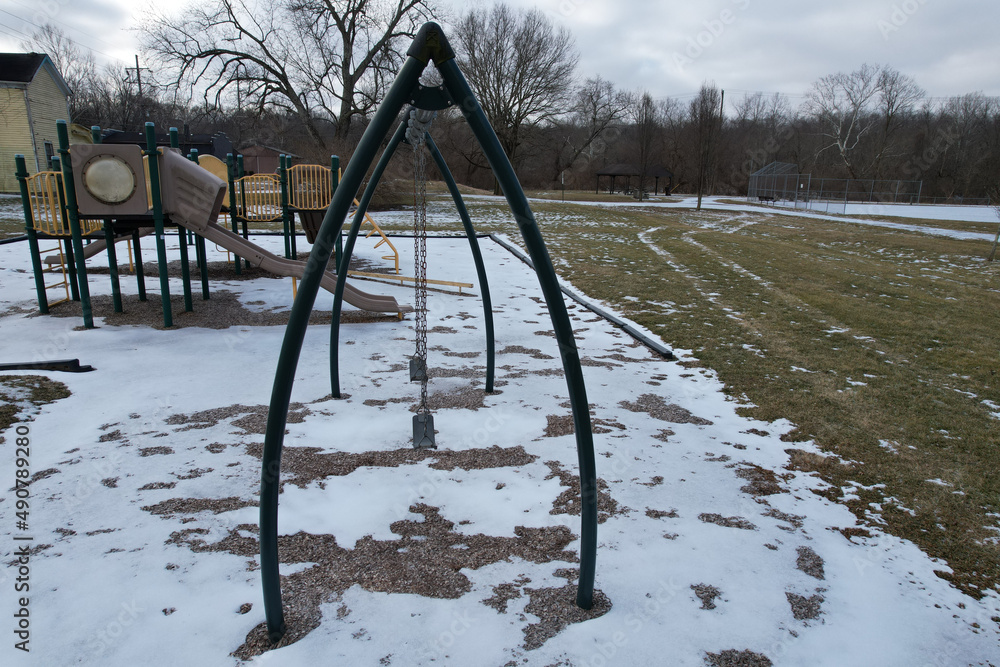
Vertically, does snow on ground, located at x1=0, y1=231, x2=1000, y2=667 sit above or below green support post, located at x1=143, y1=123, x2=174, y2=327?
below

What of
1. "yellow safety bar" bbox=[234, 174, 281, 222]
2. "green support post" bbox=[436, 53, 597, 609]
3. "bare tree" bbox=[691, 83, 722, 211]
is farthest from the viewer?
"bare tree" bbox=[691, 83, 722, 211]

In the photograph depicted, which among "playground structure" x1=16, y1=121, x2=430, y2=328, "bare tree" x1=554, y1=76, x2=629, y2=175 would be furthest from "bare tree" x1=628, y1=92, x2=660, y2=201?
"playground structure" x1=16, y1=121, x2=430, y2=328

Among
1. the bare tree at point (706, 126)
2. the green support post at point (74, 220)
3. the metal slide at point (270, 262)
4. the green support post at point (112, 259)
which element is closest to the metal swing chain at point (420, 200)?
the metal slide at point (270, 262)

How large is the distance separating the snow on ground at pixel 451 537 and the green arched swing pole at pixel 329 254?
17.3 inches

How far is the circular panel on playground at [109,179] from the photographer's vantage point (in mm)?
6051

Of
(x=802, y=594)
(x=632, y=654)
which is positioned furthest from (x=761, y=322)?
(x=632, y=654)

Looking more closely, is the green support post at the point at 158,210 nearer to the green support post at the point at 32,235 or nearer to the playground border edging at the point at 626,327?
the green support post at the point at 32,235

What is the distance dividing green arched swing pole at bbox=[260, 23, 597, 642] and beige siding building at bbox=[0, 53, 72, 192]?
29.9 m

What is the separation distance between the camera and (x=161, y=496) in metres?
3.04

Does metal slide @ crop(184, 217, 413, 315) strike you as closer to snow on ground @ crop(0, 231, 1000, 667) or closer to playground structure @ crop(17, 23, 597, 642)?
playground structure @ crop(17, 23, 597, 642)

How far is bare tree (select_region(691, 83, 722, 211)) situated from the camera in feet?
103

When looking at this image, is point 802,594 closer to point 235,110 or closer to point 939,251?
point 939,251

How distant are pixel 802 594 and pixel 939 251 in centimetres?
1705

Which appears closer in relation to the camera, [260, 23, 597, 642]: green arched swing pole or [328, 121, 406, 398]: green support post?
[260, 23, 597, 642]: green arched swing pole
